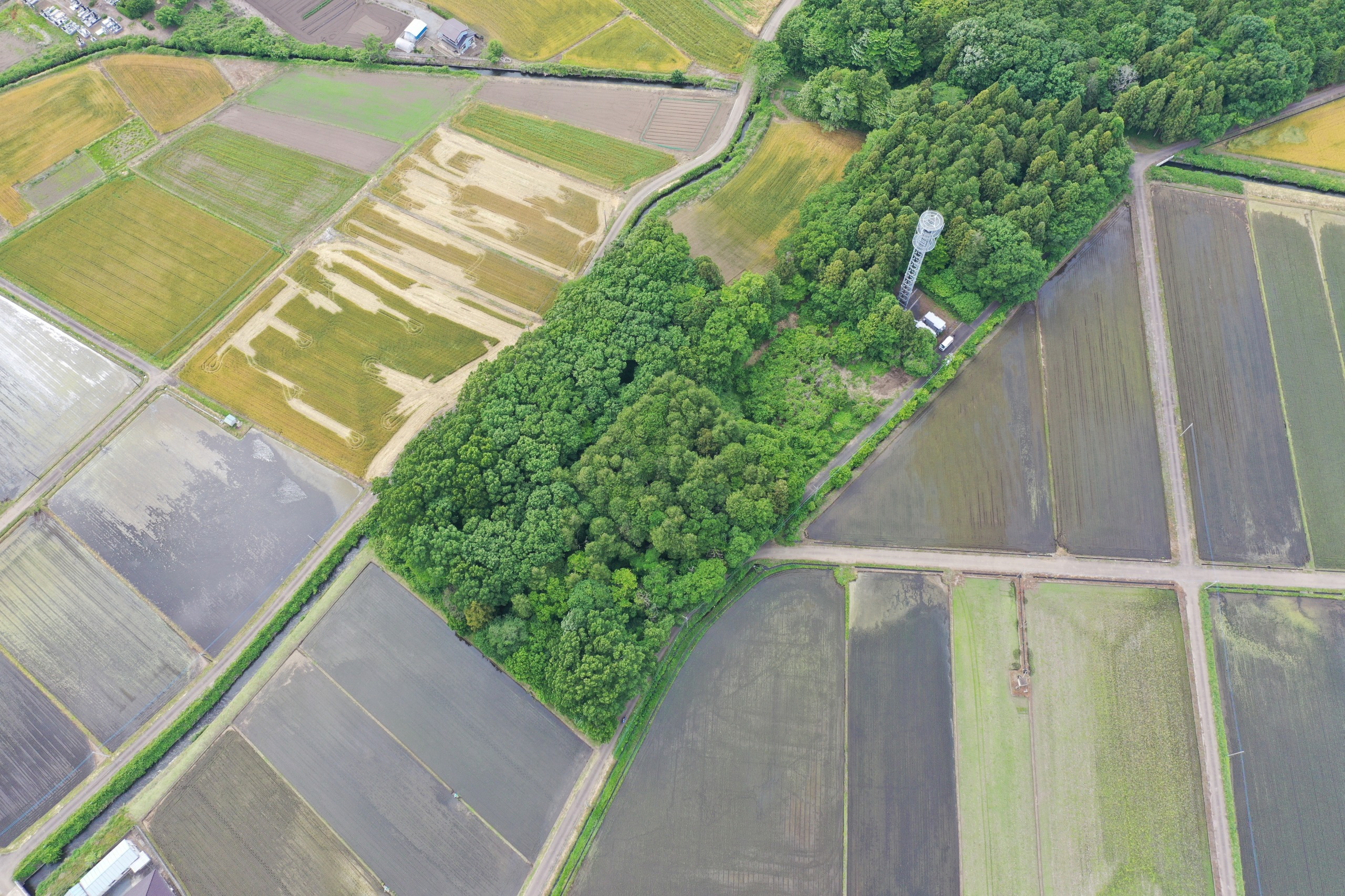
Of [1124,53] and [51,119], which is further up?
[1124,53]

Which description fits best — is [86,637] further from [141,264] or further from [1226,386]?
[1226,386]

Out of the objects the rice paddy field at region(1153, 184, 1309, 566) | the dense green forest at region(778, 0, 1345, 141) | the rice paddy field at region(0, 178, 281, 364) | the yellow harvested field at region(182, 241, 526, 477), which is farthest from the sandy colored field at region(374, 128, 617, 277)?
the rice paddy field at region(1153, 184, 1309, 566)

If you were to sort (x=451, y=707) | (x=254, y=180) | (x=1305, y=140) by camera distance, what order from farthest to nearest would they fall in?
(x=254, y=180)
(x=1305, y=140)
(x=451, y=707)

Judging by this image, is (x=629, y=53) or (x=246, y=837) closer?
(x=246, y=837)

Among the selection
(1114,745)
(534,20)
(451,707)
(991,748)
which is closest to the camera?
(1114,745)

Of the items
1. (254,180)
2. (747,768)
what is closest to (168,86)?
(254,180)

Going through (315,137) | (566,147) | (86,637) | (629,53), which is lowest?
(86,637)
